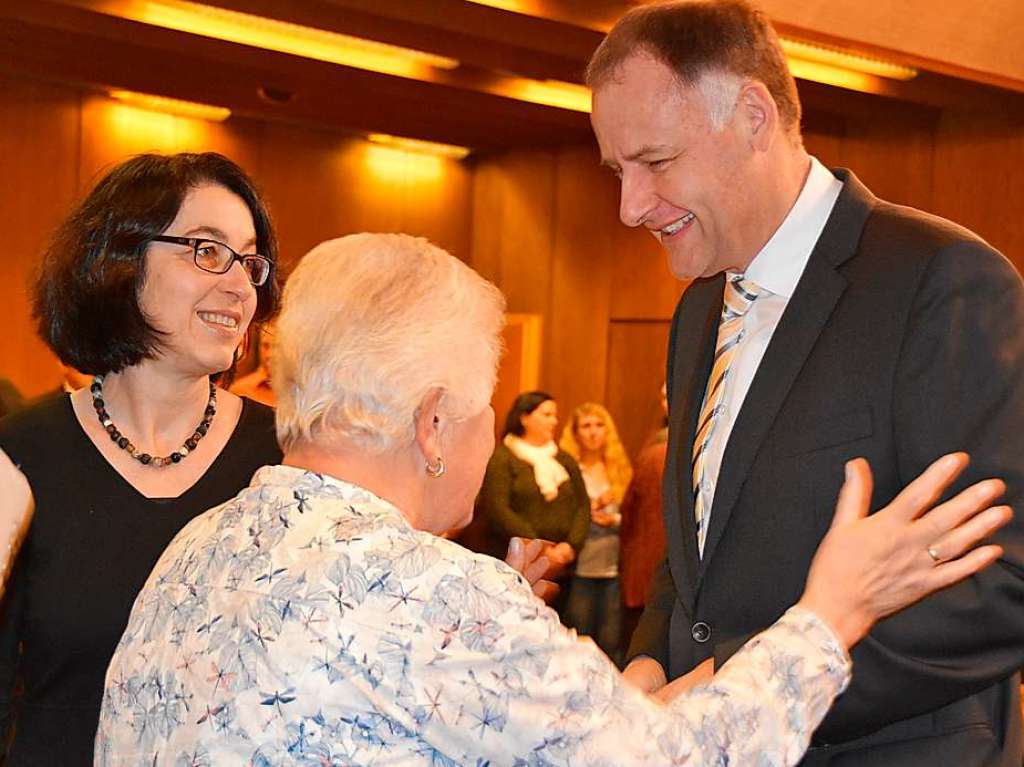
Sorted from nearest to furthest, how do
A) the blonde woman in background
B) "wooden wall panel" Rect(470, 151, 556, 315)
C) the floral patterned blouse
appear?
the floral patterned blouse → the blonde woman in background → "wooden wall panel" Rect(470, 151, 556, 315)

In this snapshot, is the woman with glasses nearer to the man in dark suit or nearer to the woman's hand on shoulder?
the man in dark suit

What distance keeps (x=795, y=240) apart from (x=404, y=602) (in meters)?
0.92

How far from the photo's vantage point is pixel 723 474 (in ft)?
6.45

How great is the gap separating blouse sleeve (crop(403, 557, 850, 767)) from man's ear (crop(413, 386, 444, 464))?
254 mm

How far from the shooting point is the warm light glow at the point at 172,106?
10125mm

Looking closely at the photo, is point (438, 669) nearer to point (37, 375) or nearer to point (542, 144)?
point (37, 375)

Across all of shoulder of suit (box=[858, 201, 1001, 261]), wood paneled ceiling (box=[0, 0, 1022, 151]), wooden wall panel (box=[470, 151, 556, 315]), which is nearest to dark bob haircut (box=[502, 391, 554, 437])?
wood paneled ceiling (box=[0, 0, 1022, 151])

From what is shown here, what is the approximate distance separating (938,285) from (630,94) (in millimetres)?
590

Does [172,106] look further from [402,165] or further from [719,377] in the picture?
[719,377]

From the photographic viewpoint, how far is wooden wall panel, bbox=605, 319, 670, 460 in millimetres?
11344

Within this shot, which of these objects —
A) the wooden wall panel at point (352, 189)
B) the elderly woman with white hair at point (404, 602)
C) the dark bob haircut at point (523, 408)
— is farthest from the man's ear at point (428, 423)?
the wooden wall panel at point (352, 189)

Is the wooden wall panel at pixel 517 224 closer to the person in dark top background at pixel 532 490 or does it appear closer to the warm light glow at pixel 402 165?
the warm light glow at pixel 402 165

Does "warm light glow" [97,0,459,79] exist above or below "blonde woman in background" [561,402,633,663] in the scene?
above

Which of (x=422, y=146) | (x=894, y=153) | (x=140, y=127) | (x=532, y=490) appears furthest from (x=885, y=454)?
(x=422, y=146)
